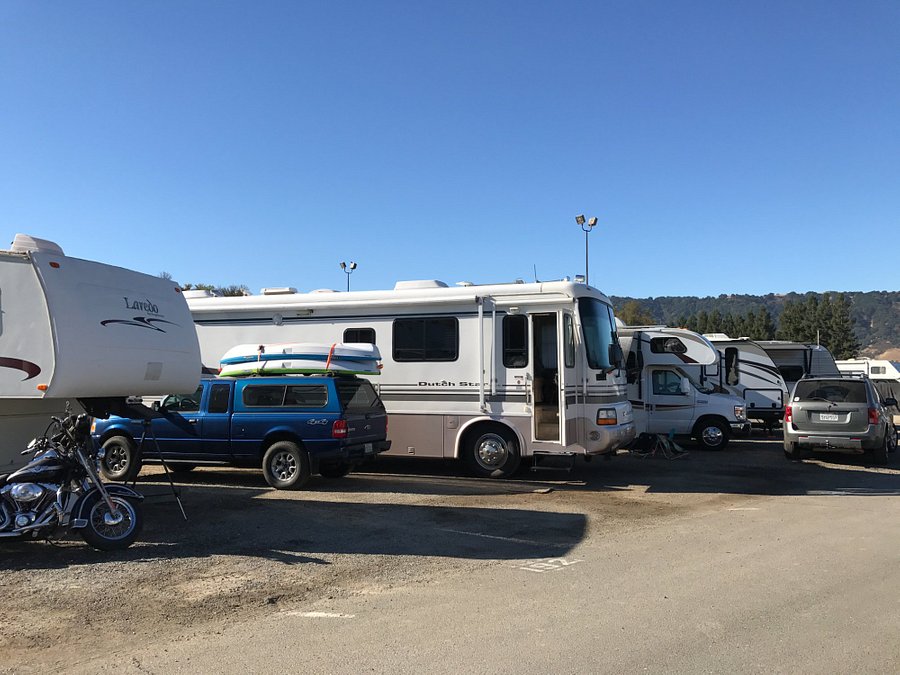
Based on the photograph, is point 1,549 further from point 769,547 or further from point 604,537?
point 769,547

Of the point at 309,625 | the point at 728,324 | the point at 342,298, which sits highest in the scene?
the point at 728,324

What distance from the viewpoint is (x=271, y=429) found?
11.3 meters

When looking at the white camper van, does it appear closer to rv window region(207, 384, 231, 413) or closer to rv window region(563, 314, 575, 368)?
rv window region(563, 314, 575, 368)

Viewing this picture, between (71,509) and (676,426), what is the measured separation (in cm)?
1378

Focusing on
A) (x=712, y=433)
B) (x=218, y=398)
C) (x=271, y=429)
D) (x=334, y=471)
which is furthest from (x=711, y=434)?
(x=218, y=398)

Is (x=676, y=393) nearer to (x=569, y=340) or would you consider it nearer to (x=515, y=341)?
(x=569, y=340)

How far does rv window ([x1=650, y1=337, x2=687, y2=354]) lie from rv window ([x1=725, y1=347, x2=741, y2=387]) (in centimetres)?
174

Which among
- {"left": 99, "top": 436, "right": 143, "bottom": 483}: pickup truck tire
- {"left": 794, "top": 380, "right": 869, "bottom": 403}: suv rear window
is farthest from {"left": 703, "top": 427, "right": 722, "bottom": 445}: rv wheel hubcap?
{"left": 99, "top": 436, "right": 143, "bottom": 483}: pickup truck tire

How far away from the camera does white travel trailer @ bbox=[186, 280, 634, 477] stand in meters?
12.0

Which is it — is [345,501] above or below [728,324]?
below

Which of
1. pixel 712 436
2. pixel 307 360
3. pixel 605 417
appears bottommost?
pixel 712 436

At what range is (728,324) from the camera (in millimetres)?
95062

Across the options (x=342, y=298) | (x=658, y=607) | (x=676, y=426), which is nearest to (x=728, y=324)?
(x=676, y=426)

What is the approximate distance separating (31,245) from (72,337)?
104 centimetres
